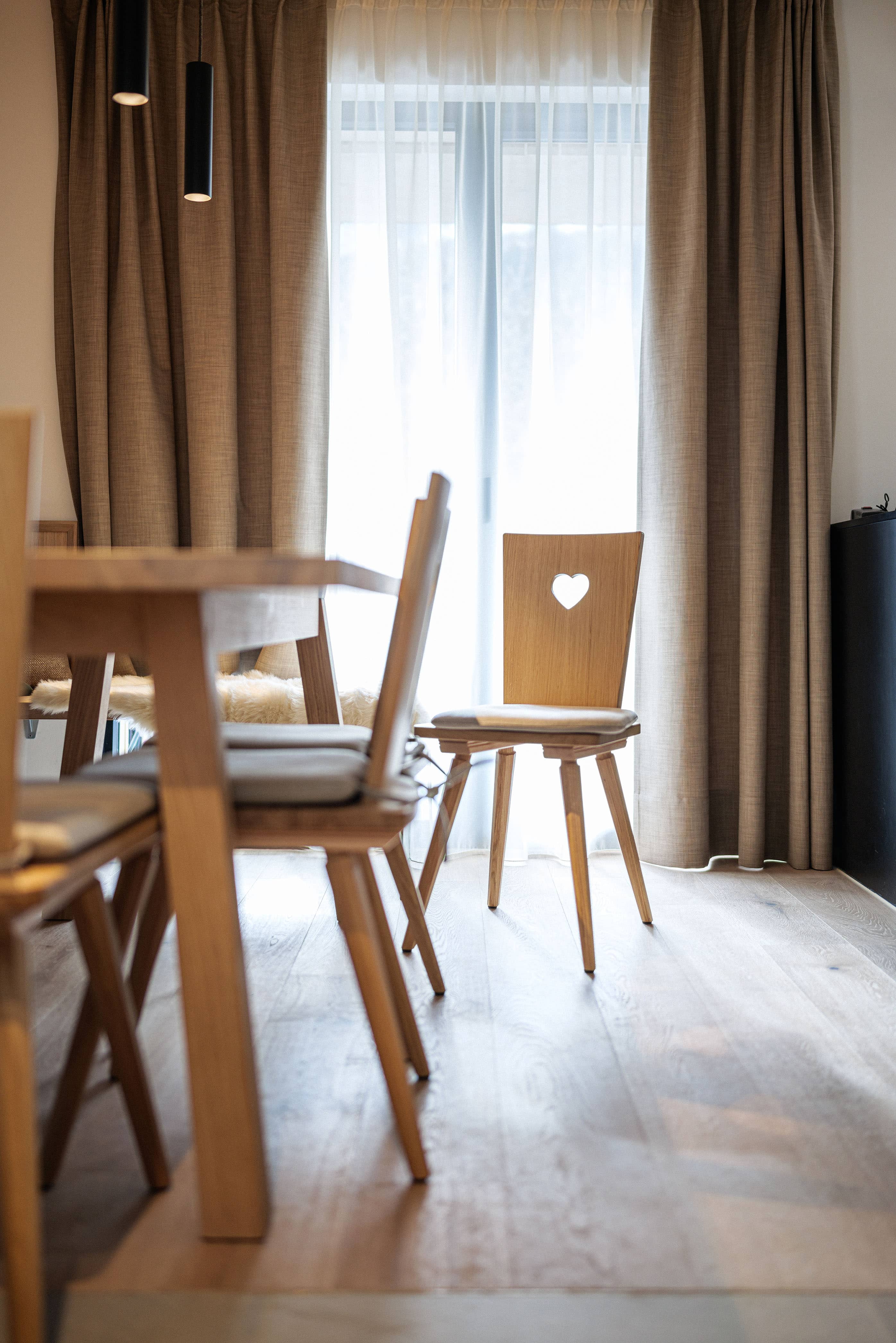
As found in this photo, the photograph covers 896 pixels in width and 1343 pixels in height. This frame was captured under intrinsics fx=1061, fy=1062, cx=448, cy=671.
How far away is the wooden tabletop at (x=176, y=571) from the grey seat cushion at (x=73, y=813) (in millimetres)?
200

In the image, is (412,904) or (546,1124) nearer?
(546,1124)

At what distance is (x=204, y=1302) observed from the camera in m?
1.04

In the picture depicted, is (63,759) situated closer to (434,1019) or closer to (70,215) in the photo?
(434,1019)

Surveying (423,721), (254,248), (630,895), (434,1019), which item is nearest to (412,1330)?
(434,1019)

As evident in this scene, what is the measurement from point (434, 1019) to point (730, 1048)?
482 millimetres

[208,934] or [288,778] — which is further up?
[288,778]

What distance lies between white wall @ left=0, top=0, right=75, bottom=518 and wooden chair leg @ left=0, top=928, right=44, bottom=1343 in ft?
8.02

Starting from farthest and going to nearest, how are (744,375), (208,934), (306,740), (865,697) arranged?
1. (744,375)
2. (865,697)
3. (306,740)
4. (208,934)

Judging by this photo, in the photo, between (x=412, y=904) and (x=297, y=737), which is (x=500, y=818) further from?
(x=297, y=737)

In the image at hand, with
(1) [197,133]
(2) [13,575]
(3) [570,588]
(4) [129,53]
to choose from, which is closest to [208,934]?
(2) [13,575]

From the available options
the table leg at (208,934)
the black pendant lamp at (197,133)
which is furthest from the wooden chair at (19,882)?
the black pendant lamp at (197,133)

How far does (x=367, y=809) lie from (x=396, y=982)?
0.37 metres

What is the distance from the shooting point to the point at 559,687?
8.14 ft

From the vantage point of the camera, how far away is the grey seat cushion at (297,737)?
1544 millimetres
